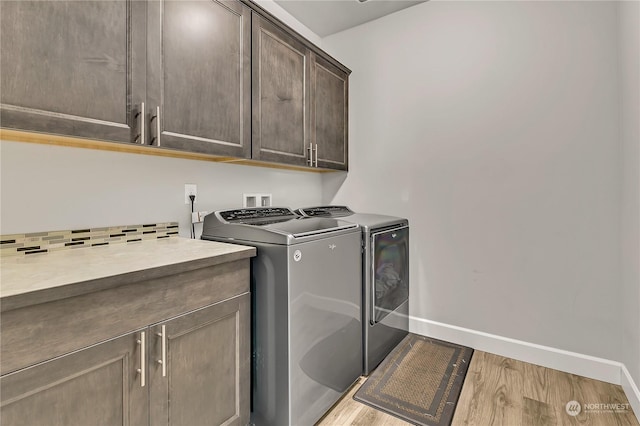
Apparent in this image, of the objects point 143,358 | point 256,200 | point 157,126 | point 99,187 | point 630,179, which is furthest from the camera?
point 256,200

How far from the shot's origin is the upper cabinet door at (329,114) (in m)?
2.35

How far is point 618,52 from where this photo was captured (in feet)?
5.87

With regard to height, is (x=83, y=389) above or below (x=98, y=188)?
below

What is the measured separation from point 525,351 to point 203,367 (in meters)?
2.14

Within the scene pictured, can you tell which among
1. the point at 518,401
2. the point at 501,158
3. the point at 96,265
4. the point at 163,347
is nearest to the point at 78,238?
the point at 96,265

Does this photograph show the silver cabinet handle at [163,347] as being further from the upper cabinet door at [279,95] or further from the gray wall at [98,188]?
the upper cabinet door at [279,95]

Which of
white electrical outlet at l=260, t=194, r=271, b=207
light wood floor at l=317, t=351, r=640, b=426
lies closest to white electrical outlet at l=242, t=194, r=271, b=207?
white electrical outlet at l=260, t=194, r=271, b=207

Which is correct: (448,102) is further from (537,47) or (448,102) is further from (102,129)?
(102,129)

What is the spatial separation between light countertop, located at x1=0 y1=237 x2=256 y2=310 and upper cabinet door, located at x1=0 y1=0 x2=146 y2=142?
466 millimetres

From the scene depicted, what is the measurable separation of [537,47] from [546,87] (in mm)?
278

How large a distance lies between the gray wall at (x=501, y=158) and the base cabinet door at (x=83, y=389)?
211cm

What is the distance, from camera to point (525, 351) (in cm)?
213

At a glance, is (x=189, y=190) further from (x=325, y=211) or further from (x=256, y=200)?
(x=325, y=211)

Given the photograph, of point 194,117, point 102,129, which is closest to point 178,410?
point 102,129
